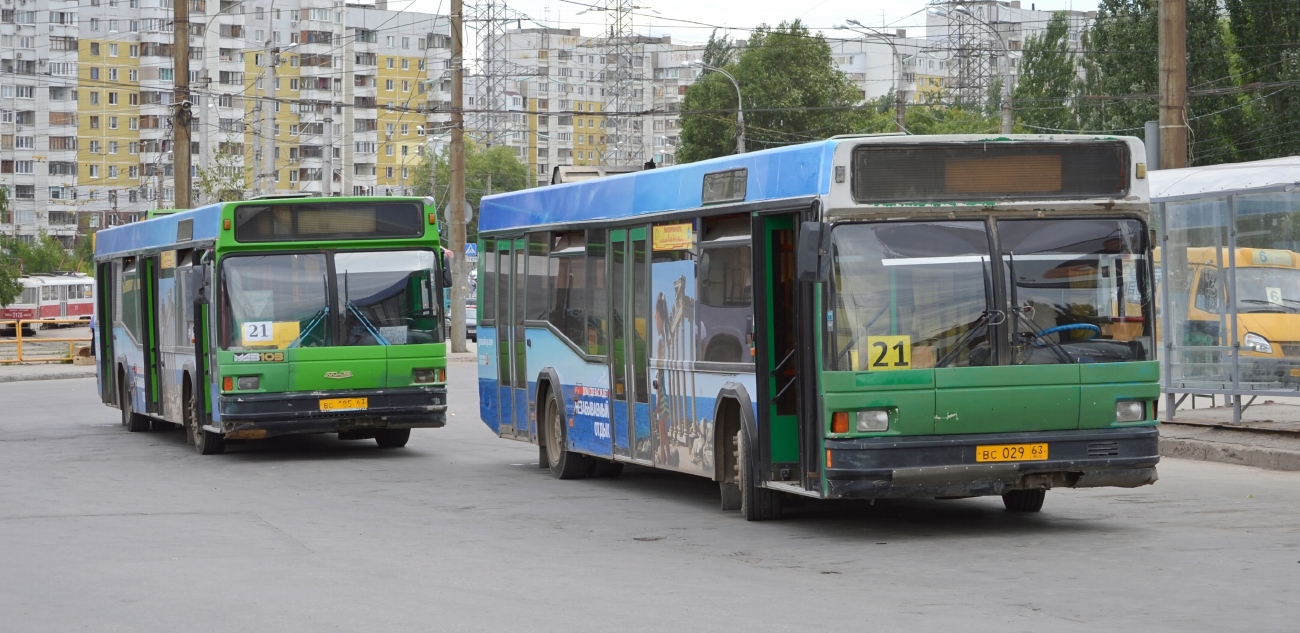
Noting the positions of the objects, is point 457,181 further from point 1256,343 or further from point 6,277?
point 1256,343

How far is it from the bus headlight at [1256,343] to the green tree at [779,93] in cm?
A: 5619

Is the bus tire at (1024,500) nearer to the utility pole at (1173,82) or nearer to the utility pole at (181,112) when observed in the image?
the utility pole at (1173,82)

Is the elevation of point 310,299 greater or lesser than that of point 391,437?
greater

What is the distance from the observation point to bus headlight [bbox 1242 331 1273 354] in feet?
58.4

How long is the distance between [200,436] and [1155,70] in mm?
33972

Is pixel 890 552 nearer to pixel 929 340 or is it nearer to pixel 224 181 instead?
pixel 929 340

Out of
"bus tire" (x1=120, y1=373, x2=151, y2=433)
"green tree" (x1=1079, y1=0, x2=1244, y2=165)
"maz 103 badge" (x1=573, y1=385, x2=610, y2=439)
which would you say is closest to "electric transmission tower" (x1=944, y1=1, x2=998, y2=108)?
"green tree" (x1=1079, y1=0, x2=1244, y2=165)

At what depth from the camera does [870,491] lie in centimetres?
1145

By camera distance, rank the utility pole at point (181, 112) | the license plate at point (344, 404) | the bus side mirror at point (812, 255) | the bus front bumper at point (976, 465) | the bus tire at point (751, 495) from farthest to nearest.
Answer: the utility pole at point (181, 112) → the license plate at point (344, 404) → the bus tire at point (751, 495) → the bus front bumper at point (976, 465) → the bus side mirror at point (812, 255)

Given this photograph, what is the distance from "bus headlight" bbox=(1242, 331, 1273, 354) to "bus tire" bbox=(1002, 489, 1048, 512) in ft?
18.5

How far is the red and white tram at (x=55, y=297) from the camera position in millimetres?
89188

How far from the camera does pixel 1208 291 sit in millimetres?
18688

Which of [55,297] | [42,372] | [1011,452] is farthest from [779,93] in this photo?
[1011,452]

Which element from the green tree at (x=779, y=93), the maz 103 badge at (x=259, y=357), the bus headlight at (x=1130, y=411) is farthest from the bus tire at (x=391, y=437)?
the green tree at (x=779, y=93)
